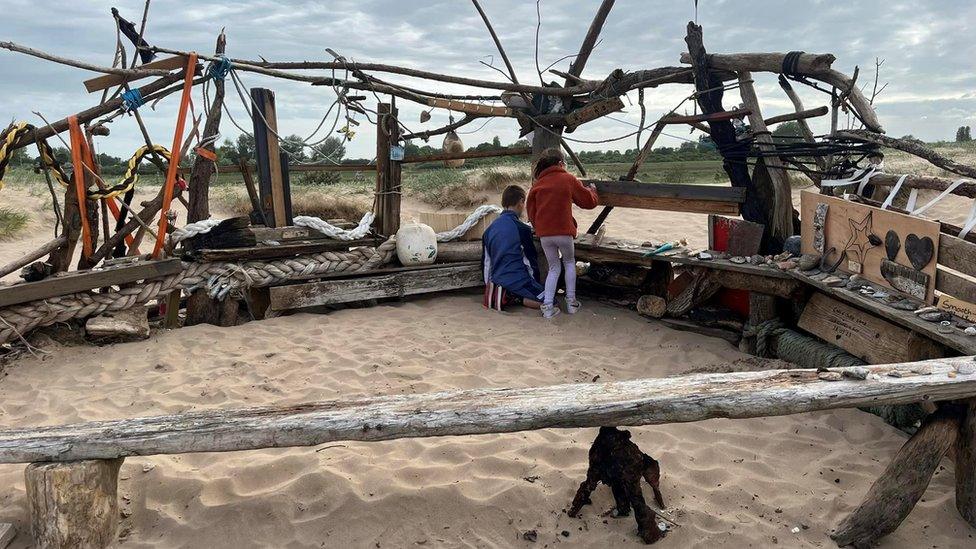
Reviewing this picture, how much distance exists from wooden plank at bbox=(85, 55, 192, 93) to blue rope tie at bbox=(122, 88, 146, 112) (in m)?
0.18

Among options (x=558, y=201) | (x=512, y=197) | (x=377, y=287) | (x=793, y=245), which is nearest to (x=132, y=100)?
(x=377, y=287)

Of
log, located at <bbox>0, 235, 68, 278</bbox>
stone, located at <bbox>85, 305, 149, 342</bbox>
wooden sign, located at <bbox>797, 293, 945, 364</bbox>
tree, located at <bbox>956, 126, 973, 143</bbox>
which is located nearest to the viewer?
wooden sign, located at <bbox>797, 293, 945, 364</bbox>

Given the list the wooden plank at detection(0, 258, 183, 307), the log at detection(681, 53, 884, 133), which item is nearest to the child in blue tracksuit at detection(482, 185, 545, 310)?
the log at detection(681, 53, 884, 133)

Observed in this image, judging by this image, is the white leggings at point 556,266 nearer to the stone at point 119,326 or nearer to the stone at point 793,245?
the stone at point 793,245

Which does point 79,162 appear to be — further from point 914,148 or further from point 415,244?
point 914,148

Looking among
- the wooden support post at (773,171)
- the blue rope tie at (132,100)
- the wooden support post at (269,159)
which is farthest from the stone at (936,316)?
the blue rope tie at (132,100)

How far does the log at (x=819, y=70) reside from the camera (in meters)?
4.88

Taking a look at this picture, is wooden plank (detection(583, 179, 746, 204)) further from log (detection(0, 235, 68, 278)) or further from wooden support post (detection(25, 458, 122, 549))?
wooden support post (detection(25, 458, 122, 549))

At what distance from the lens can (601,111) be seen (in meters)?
6.85

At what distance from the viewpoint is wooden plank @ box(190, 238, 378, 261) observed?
624 cm

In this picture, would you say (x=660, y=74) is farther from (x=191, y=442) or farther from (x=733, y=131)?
(x=191, y=442)

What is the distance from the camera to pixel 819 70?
199 inches

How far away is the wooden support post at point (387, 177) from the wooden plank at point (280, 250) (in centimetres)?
32

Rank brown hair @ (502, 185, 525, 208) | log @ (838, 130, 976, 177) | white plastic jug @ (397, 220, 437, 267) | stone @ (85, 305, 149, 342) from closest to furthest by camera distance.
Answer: log @ (838, 130, 976, 177), stone @ (85, 305, 149, 342), brown hair @ (502, 185, 525, 208), white plastic jug @ (397, 220, 437, 267)
